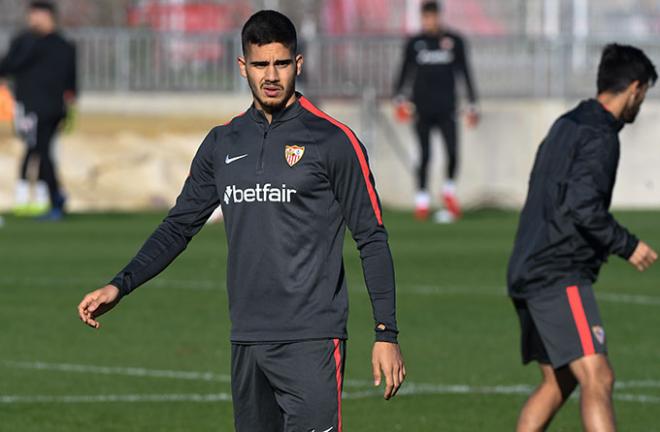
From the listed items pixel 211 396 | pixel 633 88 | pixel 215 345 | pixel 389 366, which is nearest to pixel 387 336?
pixel 389 366

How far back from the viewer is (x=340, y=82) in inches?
1073

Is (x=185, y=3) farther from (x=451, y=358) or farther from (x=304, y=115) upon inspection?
(x=304, y=115)

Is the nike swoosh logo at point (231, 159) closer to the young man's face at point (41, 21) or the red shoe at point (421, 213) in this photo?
the young man's face at point (41, 21)

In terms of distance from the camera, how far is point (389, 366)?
5.95 metres

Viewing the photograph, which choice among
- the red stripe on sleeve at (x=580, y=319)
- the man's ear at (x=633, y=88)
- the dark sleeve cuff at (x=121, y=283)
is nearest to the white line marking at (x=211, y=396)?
the red stripe on sleeve at (x=580, y=319)

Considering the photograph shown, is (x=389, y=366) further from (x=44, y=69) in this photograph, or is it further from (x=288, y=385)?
(x=44, y=69)

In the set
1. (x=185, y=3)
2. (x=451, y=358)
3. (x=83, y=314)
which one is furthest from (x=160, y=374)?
(x=185, y=3)

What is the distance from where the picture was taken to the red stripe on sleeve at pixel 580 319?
7.64 m

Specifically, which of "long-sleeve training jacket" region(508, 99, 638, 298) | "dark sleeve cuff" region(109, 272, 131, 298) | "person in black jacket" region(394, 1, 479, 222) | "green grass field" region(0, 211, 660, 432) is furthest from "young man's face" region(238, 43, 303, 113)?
"person in black jacket" region(394, 1, 479, 222)

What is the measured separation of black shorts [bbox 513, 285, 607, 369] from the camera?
7.65 m

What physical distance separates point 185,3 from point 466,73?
46.3 ft

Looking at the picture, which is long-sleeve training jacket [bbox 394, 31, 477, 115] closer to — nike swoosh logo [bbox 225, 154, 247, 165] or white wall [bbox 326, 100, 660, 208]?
white wall [bbox 326, 100, 660, 208]

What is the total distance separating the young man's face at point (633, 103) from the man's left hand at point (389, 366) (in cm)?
240

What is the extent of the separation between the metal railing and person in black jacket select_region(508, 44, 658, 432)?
19.2 metres
